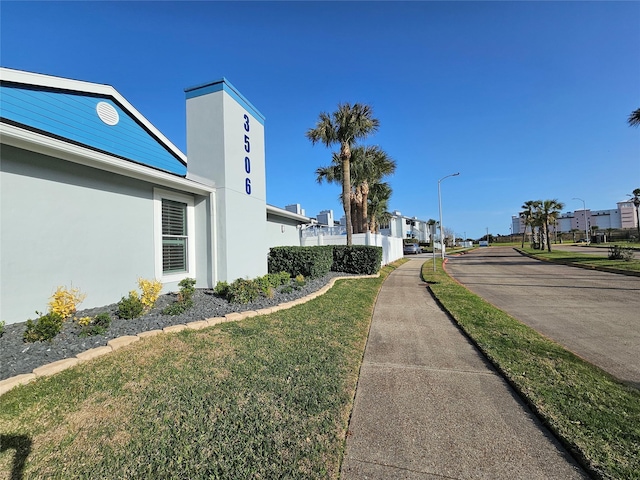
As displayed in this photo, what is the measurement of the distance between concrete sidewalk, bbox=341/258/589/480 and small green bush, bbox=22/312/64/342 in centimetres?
412

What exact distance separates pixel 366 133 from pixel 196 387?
15.1 metres

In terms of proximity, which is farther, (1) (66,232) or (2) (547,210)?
(2) (547,210)

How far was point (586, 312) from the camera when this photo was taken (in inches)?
271

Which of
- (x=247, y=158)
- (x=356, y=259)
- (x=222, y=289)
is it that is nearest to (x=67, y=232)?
(x=222, y=289)

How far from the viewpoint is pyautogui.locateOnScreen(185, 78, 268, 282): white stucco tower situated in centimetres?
740

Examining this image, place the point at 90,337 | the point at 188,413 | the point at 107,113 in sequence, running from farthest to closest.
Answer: the point at 107,113, the point at 90,337, the point at 188,413

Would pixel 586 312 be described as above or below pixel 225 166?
below

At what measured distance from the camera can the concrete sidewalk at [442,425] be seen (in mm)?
2154

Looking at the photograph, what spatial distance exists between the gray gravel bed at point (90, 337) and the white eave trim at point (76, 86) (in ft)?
19.3

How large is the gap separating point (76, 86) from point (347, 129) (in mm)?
11272

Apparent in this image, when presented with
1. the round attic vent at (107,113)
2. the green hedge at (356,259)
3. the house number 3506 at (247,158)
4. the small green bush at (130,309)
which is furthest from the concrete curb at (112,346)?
the green hedge at (356,259)

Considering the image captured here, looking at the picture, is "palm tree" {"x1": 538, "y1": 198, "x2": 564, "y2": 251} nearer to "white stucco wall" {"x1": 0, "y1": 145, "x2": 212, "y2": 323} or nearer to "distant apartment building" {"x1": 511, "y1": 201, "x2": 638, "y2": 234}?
"white stucco wall" {"x1": 0, "y1": 145, "x2": 212, "y2": 323}

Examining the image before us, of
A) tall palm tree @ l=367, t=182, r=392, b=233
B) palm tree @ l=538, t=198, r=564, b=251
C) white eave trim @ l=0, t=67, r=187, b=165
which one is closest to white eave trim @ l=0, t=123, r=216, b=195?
white eave trim @ l=0, t=67, r=187, b=165

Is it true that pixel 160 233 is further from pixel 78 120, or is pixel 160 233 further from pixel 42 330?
pixel 78 120
